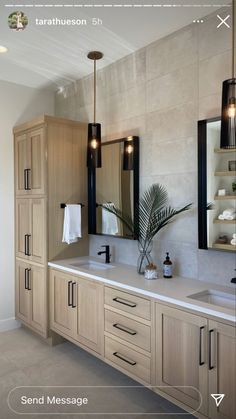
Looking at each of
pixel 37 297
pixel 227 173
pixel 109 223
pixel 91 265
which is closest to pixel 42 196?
pixel 109 223

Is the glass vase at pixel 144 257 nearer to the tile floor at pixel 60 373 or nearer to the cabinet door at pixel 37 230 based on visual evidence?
the tile floor at pixel 60 373

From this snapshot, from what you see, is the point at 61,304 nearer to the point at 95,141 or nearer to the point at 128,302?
the point at 128,302

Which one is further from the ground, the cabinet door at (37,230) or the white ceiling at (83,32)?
the white ceiling at (83,32)

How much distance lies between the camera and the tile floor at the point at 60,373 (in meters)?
2.10

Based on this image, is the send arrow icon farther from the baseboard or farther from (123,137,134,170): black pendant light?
the baseboard

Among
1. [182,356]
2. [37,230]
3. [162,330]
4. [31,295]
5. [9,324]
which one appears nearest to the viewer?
[182,356]

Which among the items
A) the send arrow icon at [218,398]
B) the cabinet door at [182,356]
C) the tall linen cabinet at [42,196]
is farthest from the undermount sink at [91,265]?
the send arrow icon at [218,398]

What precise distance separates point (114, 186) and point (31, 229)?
979mm

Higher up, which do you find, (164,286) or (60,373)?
(164,286)

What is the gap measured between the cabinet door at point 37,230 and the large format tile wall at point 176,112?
71 centimetres

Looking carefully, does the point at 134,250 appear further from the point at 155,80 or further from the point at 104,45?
the point at 104,45

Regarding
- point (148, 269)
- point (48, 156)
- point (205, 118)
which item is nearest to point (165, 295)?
point (148, 269)

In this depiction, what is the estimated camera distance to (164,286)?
7.03 feet

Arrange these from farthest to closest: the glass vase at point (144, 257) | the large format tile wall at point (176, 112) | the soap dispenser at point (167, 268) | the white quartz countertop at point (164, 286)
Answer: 1. the glass vase at point (144, 257)
2. the soap dispenser at point (167, 268)
3. the large format tile wall at point (176, 112)
4. the white quartz countertop at point (164, 286)
